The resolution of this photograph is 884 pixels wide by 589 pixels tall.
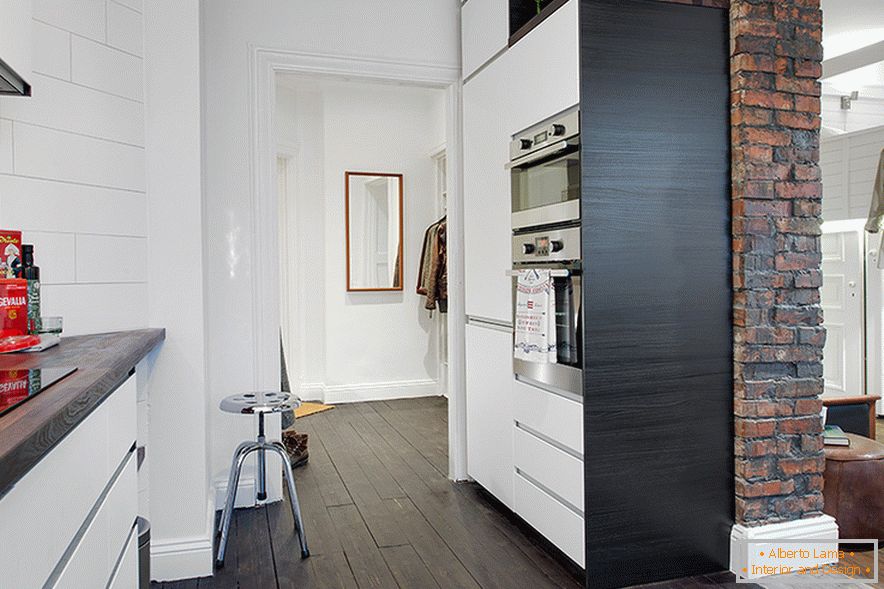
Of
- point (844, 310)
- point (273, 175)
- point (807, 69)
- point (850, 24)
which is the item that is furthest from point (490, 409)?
point (844, 310)

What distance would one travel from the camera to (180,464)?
2.55 m

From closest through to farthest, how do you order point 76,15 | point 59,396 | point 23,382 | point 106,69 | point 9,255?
point 59,396 → point 23,382 → point 9,255 → point 76,15 → point 106,69

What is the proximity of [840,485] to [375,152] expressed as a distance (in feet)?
14.1

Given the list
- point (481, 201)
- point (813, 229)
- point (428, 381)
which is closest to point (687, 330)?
point (813, 229)

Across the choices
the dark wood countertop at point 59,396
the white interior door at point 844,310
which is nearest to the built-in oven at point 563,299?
the dark wood countertop at point 59,396

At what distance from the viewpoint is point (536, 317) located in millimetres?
2545

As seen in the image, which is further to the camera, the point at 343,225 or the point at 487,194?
the point at 343,225

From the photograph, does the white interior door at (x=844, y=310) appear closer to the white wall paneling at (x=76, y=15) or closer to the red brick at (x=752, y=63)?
the red brick at (x=752, y=63)

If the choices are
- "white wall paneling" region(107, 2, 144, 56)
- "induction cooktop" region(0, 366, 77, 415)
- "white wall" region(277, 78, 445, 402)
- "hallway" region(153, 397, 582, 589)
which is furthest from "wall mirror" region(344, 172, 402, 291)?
"induction cooktop" region(0, 366, 77, 415)

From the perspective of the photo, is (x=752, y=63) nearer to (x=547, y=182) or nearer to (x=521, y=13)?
(x=547, y=182)

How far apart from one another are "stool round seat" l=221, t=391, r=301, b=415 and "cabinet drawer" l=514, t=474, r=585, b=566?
0.98 meters

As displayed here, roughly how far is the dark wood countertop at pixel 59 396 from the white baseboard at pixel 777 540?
2.08 metres

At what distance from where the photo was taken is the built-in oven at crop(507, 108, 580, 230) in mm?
2398

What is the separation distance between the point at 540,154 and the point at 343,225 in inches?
138
